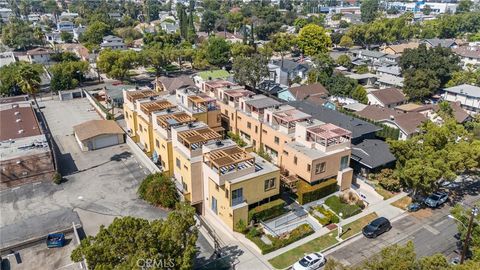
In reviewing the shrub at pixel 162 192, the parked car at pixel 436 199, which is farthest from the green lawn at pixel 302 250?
the shrub at pixel 162 192

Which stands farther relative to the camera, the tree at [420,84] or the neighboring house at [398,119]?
the tree at [420,84]

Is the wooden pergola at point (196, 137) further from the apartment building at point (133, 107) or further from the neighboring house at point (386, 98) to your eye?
the neighboring house at point (386, 98)

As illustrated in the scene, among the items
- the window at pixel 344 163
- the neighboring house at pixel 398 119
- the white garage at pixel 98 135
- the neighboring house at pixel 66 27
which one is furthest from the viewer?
the neighboring house at pixel 66 27

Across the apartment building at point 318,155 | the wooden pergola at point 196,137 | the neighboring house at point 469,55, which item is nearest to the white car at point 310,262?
the apartment building at point 318,155

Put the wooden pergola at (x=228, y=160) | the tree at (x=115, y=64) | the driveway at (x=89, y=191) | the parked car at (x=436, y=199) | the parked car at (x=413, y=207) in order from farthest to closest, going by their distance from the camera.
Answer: the tree at (x=115, y=64) → the parked car at (x=436, y=199) → the parked car at (x=413, y=207) → the driveway at (x=89, y=191) → the wooden pergola at (x=228, y=160)

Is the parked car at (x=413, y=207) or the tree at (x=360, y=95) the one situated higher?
the tree at (x=360, y=95)

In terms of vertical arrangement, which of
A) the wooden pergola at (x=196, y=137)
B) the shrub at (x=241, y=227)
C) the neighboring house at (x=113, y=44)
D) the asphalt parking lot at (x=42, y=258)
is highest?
the neighboring house at (x=113, y=44)

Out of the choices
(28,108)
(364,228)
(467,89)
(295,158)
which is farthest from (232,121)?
(467,89)

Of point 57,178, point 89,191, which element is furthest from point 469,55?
point 57,178
